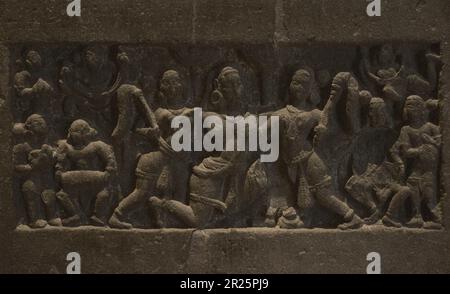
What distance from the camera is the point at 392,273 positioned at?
5.81 meters

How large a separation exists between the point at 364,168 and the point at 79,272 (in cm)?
223

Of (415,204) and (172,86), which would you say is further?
(415,204)

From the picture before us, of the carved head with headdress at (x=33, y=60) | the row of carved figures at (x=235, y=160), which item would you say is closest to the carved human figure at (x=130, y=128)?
the row of carved figures at (x=235, y=160)

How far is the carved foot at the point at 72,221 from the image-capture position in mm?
5781

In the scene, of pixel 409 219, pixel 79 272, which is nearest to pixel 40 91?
pixel 79 272

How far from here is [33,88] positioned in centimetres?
574

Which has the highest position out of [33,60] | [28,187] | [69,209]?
[33,60]

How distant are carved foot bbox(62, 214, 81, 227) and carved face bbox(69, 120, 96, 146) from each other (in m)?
0.53

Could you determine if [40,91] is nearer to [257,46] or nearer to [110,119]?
[110,119]

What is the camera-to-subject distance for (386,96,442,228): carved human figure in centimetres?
576

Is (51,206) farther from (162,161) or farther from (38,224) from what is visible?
(162,161)

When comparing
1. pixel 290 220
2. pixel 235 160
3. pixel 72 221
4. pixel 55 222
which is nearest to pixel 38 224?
→ pixel 55 222

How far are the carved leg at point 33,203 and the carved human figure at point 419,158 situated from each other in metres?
2.56

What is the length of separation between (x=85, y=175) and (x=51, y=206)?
0.35 m
